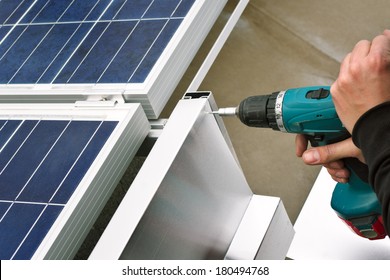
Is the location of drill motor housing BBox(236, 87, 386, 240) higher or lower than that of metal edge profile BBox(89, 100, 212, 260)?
higher

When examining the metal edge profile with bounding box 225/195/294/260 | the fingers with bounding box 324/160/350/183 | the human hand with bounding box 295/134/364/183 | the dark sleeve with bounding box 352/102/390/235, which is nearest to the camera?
the dark sleeve with bounding box 352/102/390/235

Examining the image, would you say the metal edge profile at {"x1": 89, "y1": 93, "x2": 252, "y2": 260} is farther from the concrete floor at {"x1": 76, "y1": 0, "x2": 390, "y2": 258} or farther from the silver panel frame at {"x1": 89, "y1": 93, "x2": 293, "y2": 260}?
the concrete floor at {"x1": 76, "y1": 0, "x2": 390, "y2": 258}

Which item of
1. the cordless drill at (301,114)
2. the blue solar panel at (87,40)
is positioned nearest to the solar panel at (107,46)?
the blue solar panel at (87,40)

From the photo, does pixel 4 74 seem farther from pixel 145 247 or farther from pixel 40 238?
pixel 145 247

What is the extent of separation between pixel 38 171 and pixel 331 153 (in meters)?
0.71

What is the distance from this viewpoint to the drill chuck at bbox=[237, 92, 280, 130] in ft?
3.81

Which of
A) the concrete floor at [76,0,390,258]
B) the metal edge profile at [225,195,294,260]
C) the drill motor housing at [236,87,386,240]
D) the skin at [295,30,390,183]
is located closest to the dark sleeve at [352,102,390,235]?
the skin at [295,30,390,183]

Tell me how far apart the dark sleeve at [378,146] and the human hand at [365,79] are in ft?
0.12

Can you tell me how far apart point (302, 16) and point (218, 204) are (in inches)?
78.9

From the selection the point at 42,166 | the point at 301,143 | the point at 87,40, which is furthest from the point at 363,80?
the point at 87,40

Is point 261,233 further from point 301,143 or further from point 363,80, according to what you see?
point 363,80

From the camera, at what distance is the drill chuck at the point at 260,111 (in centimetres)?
116

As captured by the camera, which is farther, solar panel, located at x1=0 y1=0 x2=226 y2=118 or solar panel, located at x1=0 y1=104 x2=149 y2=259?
solar panel, located at x1=0 y1=0 x2=226 y2=118

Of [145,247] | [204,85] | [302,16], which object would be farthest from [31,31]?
[302,16]
